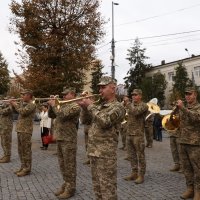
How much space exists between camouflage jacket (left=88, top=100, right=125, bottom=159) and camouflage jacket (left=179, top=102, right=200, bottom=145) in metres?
1.93

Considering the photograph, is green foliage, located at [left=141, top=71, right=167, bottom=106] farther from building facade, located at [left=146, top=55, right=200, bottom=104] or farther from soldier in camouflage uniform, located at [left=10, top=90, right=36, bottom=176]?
soldier in camouflage uniform, located at [left=10, top=90, right=36, bottom=176]

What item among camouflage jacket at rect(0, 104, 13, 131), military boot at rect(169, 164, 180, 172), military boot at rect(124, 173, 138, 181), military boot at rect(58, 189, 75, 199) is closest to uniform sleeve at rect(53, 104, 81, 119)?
military boot at rect(58, 189, 75, 199)

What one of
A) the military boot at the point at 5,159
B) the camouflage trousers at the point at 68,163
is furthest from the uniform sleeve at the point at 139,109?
the military boot at the point at 5,159

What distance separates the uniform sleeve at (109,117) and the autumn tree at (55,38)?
15120 millimetres

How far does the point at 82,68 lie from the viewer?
22.0m

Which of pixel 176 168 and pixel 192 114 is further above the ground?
pixel 192 114

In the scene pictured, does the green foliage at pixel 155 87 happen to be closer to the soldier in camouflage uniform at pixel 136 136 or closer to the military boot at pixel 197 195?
the soldier in camouflage uniform at pixel 136 136

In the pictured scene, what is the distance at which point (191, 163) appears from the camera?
8039 mm

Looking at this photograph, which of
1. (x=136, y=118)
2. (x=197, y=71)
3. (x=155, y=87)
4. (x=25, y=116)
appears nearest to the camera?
(x=136, y=118)

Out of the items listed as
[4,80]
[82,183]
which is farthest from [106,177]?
[4,80]

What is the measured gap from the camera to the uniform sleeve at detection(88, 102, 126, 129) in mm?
5980

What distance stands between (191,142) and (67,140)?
94.5 inches

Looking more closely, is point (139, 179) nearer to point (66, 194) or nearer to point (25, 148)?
point (66, 194)

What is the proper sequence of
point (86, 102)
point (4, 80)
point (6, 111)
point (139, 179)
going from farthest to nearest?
point (4, 80) < point (6, 111) < point (139, 179) < point (86, 102)
